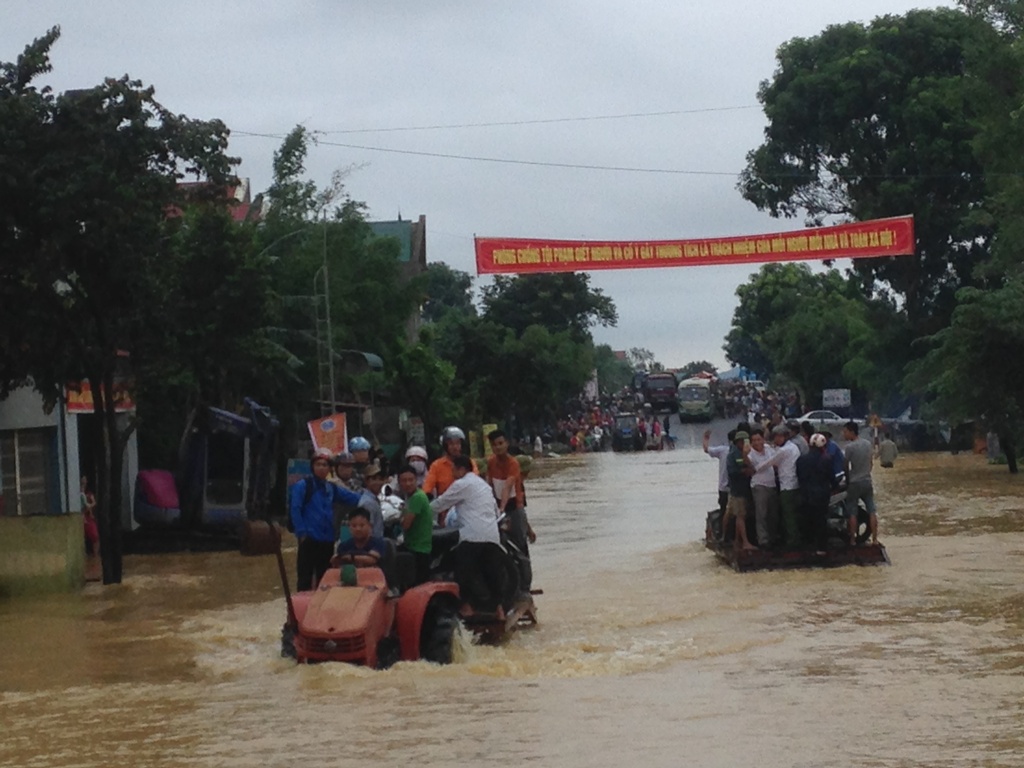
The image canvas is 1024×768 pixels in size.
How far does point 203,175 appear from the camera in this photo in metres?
21.5

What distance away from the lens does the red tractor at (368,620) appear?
12516 mm

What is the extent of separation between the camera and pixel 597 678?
13000 mm

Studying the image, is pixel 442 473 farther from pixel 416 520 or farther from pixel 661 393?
pixel 661 393

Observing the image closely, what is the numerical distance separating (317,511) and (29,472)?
15.8 meters

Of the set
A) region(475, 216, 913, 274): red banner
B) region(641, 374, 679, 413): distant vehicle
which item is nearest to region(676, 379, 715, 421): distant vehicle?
region(641, 374, 679, 413): distant vehicle

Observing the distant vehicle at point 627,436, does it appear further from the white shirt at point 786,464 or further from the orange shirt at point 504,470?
the orange shirt at point 504,470

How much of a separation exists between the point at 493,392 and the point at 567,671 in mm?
67420

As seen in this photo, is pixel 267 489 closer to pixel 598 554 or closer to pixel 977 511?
pixel 598 554

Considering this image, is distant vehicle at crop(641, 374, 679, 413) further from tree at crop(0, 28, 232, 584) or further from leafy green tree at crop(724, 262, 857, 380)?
tree at crop(0, 28, 232, 584)

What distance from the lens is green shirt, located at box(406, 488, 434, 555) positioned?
1406cm

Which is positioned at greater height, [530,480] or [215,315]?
[215,315]

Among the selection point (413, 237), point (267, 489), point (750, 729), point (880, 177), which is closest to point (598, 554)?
point (267, 489)

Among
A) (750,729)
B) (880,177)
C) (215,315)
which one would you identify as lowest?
(750,729)

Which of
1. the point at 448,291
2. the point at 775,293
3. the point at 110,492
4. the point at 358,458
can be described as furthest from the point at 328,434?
the point at 448,291
